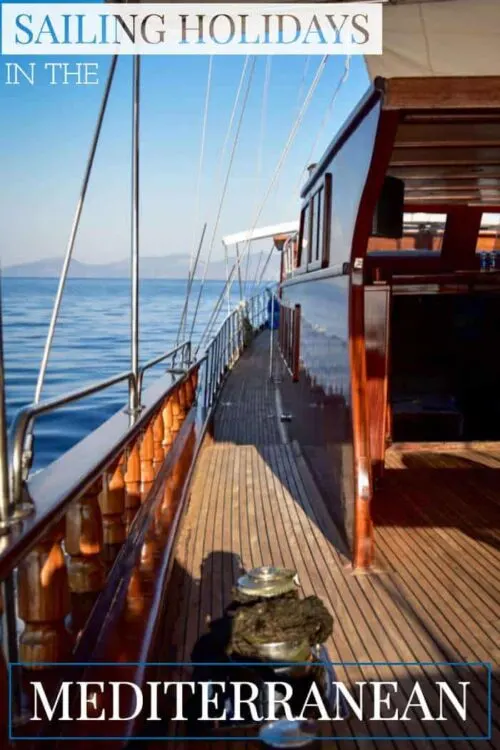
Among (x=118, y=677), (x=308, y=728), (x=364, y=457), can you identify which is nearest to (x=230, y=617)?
(x=118, y=677)

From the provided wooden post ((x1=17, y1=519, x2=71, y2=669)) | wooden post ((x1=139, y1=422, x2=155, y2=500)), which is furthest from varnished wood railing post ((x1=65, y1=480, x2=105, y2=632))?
wooden post ((x1=139, y1=422, x2=155, y2=500))

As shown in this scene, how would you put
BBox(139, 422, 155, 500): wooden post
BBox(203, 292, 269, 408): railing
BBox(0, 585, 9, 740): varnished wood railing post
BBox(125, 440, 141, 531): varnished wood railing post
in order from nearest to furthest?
BBox(0, 585, 9, 740): varnished wood railing post, BBox(125, 440, 141, 531): varnished wood railing post, BBox(139, 422, 155, 500): wooden post, BBox(203, 292, 269, 408): railing

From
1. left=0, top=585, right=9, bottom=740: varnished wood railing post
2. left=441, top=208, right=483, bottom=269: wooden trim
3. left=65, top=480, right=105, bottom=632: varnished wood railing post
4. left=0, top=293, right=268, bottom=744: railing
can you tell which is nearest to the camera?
left=0, top=585, right=9, bottom=740: varnished wood railing post

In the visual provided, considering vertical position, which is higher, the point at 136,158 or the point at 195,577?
the point at 136,158

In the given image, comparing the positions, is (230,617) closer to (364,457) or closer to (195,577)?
(195,577)

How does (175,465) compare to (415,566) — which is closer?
(415,566)

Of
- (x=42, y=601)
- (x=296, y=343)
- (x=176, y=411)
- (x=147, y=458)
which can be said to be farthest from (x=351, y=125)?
(x=296, y=343)

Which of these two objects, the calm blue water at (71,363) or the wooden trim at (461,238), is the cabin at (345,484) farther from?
the calm blue water at (71,363)

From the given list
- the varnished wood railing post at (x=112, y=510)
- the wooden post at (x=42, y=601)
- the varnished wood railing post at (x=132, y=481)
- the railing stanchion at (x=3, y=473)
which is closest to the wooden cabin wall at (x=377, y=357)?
the varnished wood railing post at (x=132, y=481)

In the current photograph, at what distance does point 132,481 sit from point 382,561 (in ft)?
4.01

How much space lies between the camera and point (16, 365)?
1820 cm

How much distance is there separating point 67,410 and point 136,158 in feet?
38.7

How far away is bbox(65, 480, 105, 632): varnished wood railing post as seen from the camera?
2.15 m

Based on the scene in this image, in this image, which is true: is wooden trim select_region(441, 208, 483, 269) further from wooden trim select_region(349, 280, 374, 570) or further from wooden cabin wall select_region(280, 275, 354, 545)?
A: wooden trim select_region(349, 280, 374, 570)
